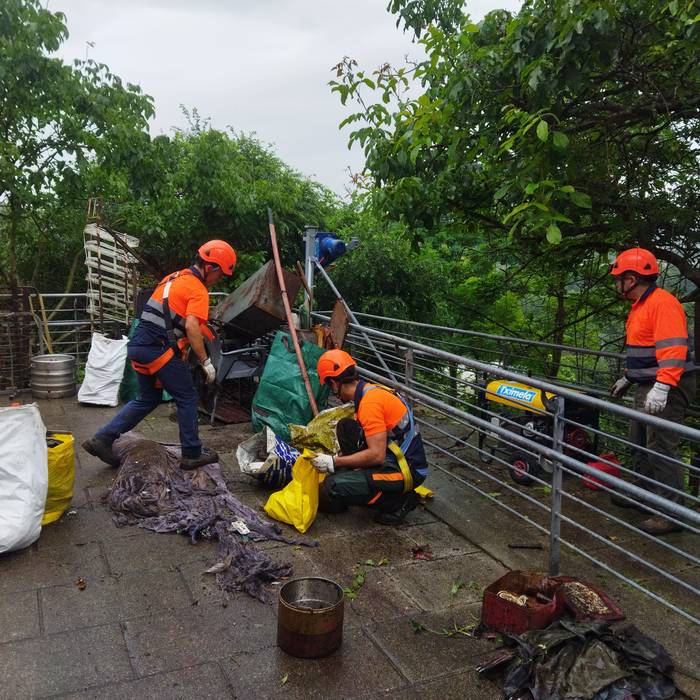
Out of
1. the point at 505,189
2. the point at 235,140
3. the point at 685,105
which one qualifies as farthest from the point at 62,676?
the point at 235,140

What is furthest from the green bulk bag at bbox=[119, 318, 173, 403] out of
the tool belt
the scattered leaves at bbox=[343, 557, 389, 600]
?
the scattered leaves at bbox=[343, 557, 389, 600]

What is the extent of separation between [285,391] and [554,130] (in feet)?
10.8

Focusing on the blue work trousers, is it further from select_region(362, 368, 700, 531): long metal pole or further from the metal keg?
the metal keg

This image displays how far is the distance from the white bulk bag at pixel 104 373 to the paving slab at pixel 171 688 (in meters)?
5.20

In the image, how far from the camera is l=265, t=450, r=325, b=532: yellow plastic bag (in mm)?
4223

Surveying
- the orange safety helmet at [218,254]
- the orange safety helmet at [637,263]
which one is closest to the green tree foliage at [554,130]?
the orange safety helmet at [637,263]

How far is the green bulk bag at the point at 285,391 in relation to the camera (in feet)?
19.4

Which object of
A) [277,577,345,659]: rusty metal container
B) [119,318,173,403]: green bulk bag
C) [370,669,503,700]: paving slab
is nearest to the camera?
[370,669,503,700]: paving slab

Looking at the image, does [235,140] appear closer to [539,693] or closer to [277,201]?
[277,201]

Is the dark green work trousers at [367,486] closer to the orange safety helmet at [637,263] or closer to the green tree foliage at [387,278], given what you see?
the orange safety helmet at [637,263]

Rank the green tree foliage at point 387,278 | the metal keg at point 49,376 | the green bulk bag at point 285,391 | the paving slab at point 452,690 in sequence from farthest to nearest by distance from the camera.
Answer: the green tree foliage at point 387,278 < the metal keg at point 49,376 < the green bulk bag at point 285,391 < the paving slab at point 452,690

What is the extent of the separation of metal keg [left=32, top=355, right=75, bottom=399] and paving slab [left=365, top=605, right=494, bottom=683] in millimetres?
6062

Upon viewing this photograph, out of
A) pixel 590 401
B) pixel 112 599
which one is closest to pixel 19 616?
pixel 112 599

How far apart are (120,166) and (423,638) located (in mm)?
7463
